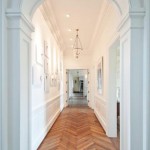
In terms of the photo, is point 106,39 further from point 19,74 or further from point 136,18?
point 19,74

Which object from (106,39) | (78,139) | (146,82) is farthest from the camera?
(106,39)

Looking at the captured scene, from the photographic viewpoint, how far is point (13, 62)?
2424 millimetres

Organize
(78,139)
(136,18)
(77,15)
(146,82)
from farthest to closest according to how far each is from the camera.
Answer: (77,15)
(78,139)
(136,18)
(146,82)

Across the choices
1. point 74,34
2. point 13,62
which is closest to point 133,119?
point 13,62

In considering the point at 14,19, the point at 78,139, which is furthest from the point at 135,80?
the point at 78,139

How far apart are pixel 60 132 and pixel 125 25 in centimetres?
441

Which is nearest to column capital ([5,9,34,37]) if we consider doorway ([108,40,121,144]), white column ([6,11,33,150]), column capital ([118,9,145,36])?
white column ([6,11,33,150])

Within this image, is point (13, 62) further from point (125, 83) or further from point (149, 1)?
point (149, 1)

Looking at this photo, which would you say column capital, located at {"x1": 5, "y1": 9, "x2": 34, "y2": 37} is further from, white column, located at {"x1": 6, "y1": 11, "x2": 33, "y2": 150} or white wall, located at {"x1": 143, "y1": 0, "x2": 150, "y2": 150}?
white wall, located at {"x1": 143, "y1": 0, "x2": 150, "y2": 150}

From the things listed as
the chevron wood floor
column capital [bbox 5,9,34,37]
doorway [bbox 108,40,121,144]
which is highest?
column capital [bbox 5,9,34,37]

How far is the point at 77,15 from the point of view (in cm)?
611

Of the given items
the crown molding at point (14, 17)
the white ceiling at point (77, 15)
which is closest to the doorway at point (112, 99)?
the white ceiling at point (77, 15)

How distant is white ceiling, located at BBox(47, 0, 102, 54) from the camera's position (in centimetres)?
515

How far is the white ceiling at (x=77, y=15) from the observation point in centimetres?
515
